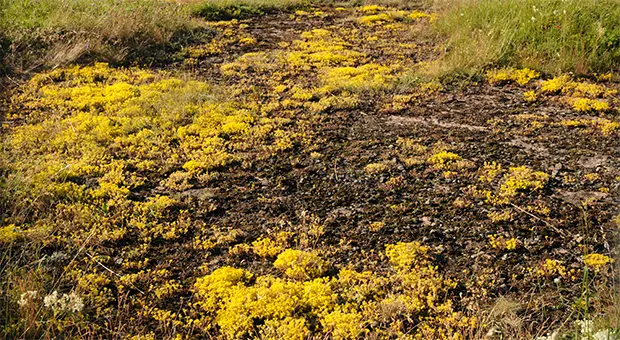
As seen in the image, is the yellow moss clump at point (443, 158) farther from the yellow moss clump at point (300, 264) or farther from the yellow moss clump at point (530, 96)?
the yellow moss clump at point (530, 96)

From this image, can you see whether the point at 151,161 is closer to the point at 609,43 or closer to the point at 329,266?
the point at 329,266

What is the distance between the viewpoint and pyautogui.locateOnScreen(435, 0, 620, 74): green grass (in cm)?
909

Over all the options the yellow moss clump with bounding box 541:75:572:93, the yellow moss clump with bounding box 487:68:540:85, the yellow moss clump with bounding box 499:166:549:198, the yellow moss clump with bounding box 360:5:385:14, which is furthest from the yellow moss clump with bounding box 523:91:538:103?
the yellow moss clump with bounding box 360:5:385:14

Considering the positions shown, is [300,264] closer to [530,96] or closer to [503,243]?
[503,243]

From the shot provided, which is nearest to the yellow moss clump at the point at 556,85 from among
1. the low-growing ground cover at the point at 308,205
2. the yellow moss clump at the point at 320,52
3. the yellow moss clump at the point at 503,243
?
the low-growing ground cover at the point at 308,205

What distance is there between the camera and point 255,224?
5355mm

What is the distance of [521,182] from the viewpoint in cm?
566

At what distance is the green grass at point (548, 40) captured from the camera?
9094mm

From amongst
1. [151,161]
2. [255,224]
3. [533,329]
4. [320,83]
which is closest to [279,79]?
[320,83]

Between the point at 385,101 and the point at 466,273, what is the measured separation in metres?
4.51

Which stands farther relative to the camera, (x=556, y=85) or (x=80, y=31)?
(x=80, y=31)

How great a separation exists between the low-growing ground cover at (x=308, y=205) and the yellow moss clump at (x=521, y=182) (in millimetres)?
24

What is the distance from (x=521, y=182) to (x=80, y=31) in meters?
9.40

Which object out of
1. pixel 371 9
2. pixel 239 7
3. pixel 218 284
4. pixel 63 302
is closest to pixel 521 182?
pixel 218 284
